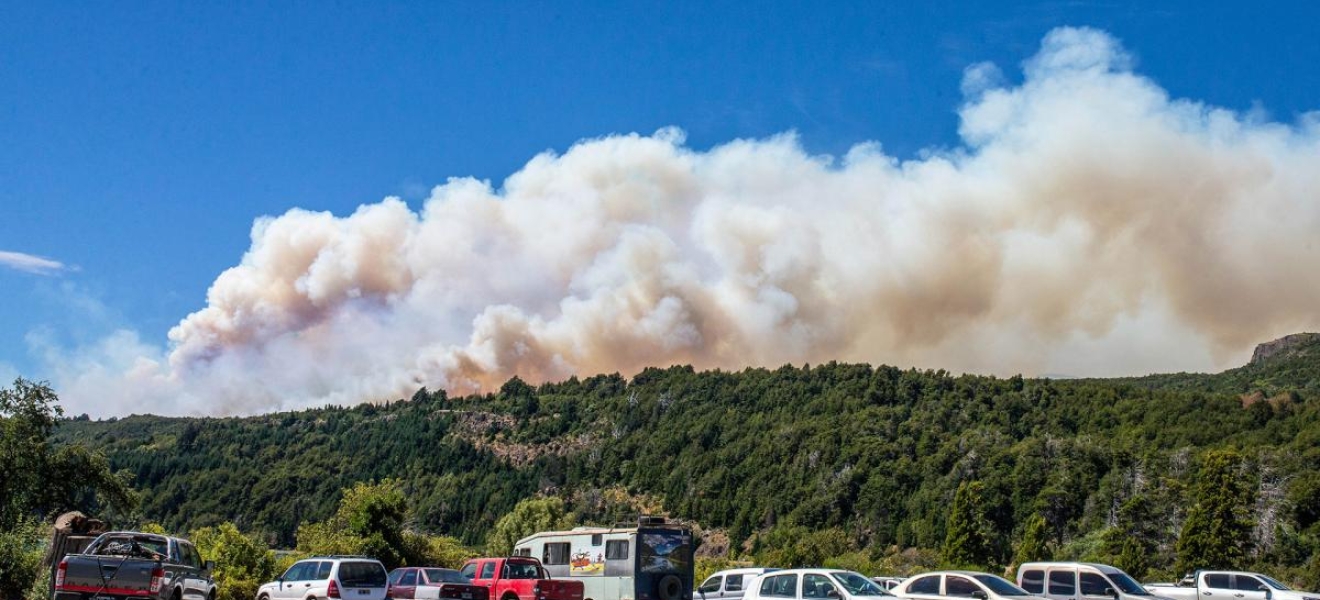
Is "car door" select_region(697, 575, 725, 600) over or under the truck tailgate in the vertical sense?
under

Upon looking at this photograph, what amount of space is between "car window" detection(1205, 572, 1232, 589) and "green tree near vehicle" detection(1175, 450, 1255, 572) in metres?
35.4

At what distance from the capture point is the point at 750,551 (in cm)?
14650

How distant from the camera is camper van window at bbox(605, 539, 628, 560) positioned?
34.7 m

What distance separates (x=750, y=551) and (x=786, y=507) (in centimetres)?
1242

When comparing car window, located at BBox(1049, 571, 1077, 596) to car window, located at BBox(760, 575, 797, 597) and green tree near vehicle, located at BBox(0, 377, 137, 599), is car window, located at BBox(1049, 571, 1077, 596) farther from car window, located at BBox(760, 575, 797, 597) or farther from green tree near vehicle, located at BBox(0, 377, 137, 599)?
green tree near vehicle, located at BBox(0, 377, 137, 599)

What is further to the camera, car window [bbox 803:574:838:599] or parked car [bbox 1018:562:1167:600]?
parked car [bbox 1018:562:1167:600]

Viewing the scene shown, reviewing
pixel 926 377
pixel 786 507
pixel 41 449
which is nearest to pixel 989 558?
pixel 41 449

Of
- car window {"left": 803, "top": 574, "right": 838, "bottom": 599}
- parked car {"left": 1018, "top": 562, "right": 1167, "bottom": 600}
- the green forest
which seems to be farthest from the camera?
the green forest

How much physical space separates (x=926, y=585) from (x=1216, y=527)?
4792cm

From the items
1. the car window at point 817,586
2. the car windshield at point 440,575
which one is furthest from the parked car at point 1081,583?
the car windshield at point 440,575

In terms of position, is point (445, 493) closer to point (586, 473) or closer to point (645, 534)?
point (586, 473)

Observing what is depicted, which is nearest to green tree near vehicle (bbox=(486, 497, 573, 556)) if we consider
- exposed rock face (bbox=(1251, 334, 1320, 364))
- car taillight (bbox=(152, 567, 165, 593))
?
car taillight (bbox=(152, 567, 165, 593))

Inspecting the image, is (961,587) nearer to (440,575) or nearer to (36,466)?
(440,575)

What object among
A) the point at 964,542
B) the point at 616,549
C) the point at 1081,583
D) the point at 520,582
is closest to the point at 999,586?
the point at 1081,583
